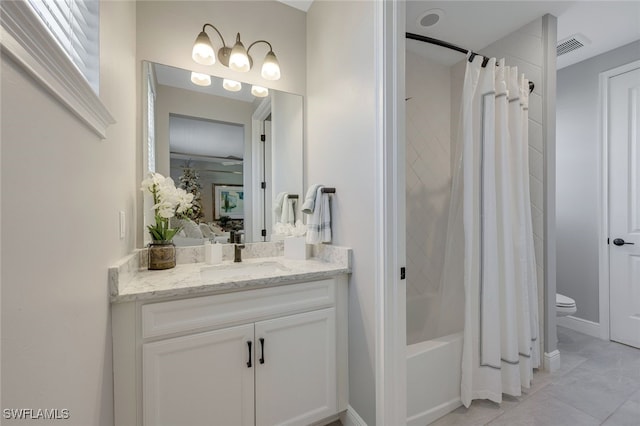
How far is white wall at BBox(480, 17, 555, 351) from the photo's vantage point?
2008mm

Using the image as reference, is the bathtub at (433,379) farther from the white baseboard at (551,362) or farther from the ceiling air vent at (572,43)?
the ceiling air vent at (572,43)

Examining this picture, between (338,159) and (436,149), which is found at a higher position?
(436,149)

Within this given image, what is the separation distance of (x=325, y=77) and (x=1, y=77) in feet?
5.27

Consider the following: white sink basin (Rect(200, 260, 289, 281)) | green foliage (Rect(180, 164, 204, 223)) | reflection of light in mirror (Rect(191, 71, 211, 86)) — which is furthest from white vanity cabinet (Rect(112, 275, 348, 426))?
reflection of light in mirror (Rect(191, 71, 211, 86))

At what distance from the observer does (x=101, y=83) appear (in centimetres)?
90

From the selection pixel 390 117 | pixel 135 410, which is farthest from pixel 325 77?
pixel 135 410

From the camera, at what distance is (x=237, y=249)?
1744mm

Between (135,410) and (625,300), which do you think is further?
(625,300)

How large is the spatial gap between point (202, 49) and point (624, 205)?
3555 mm

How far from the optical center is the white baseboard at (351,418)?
4.58 feet

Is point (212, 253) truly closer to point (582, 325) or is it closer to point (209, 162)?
point (209, 162)

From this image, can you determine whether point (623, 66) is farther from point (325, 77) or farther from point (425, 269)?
point (325, 77)

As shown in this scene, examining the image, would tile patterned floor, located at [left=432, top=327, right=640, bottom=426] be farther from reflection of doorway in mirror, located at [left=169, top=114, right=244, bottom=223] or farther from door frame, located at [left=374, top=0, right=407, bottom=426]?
reflection of doorway in mirror, located at [left=169, top=114, right=244, bottom=223]

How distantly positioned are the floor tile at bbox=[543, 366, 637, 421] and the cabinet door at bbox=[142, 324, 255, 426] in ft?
6.35
